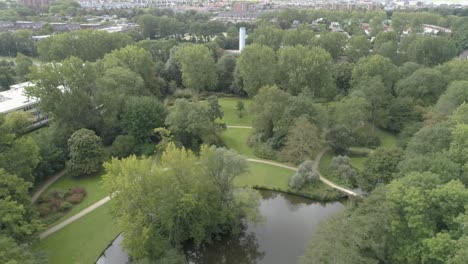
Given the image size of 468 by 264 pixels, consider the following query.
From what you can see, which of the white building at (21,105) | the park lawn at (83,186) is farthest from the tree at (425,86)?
the white building at (21,105)

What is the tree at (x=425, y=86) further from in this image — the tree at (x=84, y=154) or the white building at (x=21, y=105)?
the white building at (x=21, y=105)

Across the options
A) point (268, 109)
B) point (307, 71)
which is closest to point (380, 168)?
point (268, 109)

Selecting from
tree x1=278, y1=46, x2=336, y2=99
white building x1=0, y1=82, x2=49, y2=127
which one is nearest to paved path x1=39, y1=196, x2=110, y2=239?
white building x1=0, y1=82, x2=49, y2=127

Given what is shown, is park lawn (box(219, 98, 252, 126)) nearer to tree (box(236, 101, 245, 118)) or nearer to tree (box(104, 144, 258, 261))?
tree (box(236, 101, 245, 118))

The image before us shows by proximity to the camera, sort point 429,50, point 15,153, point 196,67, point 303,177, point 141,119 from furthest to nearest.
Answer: point 429,50 < point 196,67 < point 141,119 < point 303,177 < point 15,153

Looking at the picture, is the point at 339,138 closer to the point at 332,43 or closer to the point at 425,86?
the point at 425,86

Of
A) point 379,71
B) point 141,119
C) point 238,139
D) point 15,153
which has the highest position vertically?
point 379,71

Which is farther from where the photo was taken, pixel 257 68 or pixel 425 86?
pixel 257 68
